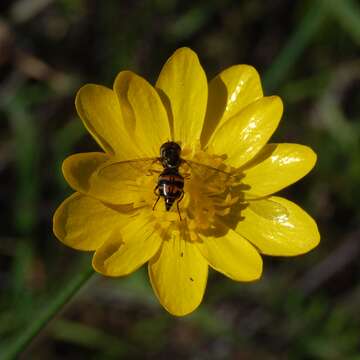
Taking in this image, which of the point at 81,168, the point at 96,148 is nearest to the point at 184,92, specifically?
the point at 81,168

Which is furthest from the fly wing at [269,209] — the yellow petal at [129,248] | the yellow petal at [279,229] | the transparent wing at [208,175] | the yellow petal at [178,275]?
the yellow petal at [129,248]

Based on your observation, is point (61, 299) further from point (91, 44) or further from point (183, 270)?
point (91, 44)

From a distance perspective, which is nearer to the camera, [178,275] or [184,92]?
[178,275]

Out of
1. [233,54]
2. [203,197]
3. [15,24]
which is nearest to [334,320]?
[203,197]

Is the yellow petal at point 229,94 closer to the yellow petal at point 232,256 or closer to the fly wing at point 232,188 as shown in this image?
the fly wing at point 232,188

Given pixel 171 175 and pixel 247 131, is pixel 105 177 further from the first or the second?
pixel 247 131

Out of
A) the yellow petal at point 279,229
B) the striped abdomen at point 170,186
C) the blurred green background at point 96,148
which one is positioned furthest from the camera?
the blurred green background at point 96,148

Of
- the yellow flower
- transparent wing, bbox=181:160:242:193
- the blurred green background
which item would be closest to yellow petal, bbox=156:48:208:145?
the yellow flower
